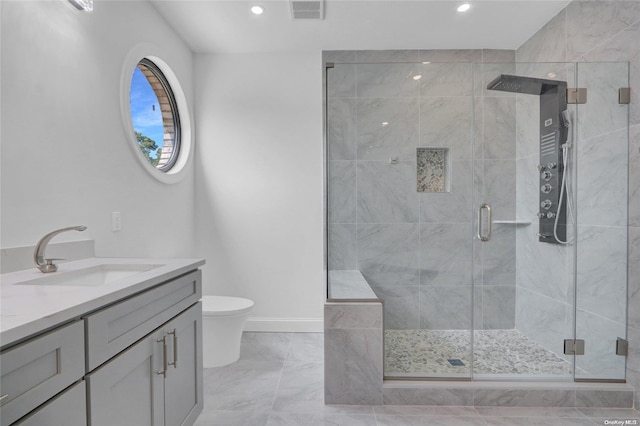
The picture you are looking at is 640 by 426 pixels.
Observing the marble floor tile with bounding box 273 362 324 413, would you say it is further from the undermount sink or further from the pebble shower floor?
the undermount sink

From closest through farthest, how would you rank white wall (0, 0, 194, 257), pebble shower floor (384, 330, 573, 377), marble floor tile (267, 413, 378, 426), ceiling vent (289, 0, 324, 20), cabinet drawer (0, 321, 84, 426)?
cabinet drawer (0, 321, 84, 426) → white wall (0, 0, 194, 257) → marble floor tile (267, 413, 378, 426) → pebble shower floor (384, 330, 573, 377) → ceiling vent (289, 0, 324, 20)

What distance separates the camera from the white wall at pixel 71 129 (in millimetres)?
1343

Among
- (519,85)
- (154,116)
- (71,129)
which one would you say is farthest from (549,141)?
(154,116)

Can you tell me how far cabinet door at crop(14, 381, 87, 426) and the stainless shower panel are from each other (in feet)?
7.98

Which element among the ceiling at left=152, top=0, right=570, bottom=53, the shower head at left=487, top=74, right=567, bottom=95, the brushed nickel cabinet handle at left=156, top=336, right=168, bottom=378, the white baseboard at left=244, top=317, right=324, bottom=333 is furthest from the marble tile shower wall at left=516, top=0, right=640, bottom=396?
the brushed nickel cabinet handle at left=156, top=336, right=168, bottom=378

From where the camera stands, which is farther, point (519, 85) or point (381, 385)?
point (519, 85)

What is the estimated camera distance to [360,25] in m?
2.59

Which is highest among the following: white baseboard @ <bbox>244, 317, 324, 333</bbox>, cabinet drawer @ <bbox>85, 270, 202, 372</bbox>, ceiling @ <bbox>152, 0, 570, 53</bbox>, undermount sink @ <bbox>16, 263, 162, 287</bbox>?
ceiling @ <bbox>152, 0, 570, 53</bbox>

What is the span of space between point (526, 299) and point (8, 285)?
2.60m

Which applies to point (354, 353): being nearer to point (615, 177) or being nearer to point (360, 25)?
point (615, 177)

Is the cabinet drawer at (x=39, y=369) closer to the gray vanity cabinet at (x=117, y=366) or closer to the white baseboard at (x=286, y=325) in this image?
the gray vanity cabinet at (x=117, y=366)

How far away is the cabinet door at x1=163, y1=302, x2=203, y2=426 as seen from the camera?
1.29 metres

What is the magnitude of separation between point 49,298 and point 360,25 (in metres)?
2.64

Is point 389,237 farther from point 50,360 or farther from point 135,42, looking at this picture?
point 135,42
